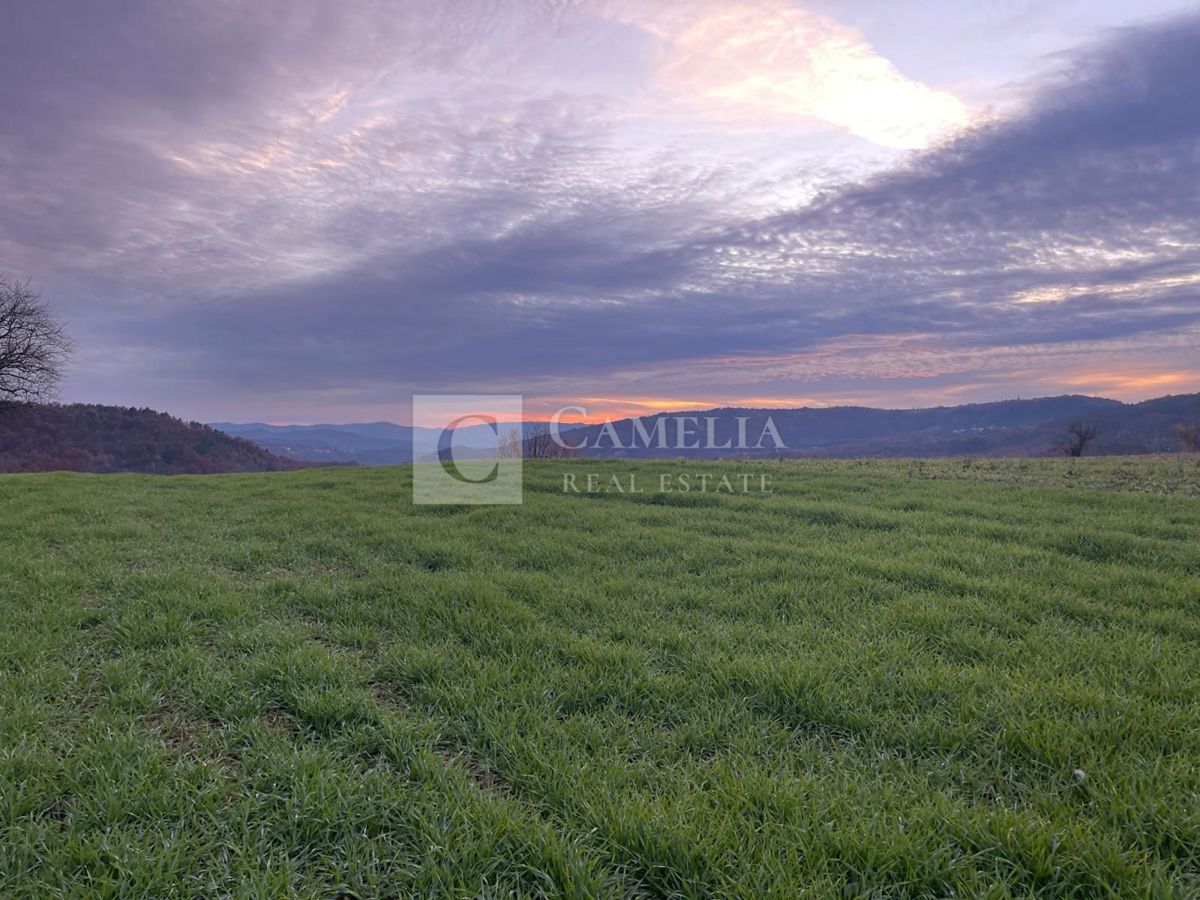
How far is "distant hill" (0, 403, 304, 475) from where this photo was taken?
37156mm

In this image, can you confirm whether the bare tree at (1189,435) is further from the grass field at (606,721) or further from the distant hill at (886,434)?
the grass field at (606,721)

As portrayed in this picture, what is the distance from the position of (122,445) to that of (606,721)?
5672cm

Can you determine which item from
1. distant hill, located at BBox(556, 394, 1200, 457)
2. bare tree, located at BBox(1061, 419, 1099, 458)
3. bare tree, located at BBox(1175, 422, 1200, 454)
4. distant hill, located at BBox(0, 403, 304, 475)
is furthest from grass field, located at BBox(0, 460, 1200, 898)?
distant hill, located at BBox(556, 394, 1200, 457)

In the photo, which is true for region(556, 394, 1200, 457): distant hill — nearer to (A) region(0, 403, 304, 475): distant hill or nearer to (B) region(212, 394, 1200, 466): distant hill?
(B) region(212, 394, 1200, 466): distant hill

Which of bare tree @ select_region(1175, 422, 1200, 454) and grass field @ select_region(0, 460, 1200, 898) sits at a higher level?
bare tree @ select_region(1175, 422, 1200, 454)

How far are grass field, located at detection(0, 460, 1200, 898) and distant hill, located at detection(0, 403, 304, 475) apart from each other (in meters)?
33.6

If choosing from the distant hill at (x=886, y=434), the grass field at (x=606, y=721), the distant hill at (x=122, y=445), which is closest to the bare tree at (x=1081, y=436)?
the distant hill at (x=886, y=434)

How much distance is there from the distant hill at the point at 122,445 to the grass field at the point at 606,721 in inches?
1323

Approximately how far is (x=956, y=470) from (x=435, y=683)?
1636 centimetres

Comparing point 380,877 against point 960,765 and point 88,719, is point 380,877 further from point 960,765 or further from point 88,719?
point 960,765

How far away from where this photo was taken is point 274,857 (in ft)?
8.12

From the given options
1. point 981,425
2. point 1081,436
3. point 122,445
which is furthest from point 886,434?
point 122,445

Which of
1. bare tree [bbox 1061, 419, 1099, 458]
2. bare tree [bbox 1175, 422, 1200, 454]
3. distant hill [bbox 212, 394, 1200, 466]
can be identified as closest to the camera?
distant hill [bbox 212, 394, 1200, 466]

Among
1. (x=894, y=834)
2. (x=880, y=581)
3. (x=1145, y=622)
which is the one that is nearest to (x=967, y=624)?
(x=880, y=581)
